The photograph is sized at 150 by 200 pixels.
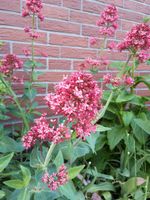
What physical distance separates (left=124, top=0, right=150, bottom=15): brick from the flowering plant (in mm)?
639

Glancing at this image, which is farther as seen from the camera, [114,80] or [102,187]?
[102,187]

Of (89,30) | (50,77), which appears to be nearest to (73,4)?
(89,30)

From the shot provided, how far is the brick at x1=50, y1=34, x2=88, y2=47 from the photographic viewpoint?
209cm

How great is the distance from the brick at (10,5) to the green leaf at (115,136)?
3.22 ft

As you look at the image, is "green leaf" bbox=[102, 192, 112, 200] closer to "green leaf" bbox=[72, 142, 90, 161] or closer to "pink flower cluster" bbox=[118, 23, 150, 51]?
"green leaf" bbox=[72, 142, 90, 161]

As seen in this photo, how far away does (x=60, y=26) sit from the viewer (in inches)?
83.0

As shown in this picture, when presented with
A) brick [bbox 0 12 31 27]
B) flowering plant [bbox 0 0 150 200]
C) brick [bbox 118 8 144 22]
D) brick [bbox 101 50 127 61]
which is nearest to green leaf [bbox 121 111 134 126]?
flowering plant [bbox 0 0 150 200]

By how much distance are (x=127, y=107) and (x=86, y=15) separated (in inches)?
31.1

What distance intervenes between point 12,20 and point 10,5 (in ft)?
0.30

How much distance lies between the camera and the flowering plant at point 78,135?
0.90 metres

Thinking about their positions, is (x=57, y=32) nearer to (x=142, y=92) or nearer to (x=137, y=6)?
(x=137, y=6)

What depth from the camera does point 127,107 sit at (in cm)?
218

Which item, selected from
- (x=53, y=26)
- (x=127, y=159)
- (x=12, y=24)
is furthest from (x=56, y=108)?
(x=53, y=26)

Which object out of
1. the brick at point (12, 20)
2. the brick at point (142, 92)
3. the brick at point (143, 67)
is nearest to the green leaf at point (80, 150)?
the brick at point (12, 20)
